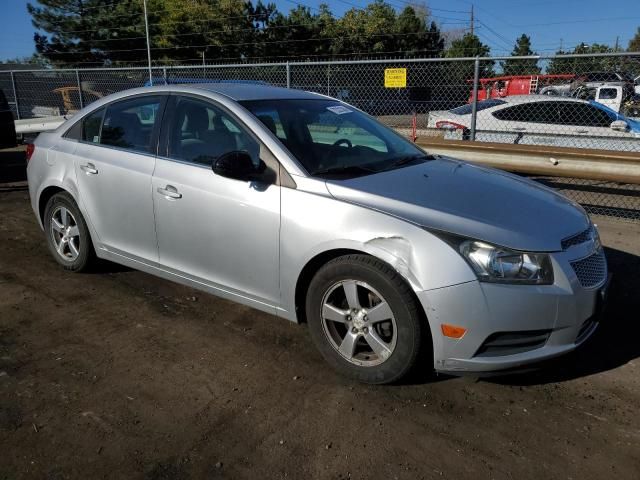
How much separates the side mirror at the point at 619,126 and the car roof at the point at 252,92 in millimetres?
8591

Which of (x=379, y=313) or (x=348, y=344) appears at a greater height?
(x=379, y=313)

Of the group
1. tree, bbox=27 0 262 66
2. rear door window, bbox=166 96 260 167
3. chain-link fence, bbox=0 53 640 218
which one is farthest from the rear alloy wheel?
tree, bbox=27 0 262 66

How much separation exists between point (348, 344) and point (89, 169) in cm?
257

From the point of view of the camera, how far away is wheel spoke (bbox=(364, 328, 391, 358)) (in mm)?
2848

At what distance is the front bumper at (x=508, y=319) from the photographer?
101 inches

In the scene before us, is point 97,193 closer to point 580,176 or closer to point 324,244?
point 324,244

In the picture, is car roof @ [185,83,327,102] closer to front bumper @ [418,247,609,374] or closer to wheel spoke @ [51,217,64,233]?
wheel spoke @ [51,217,64,233]

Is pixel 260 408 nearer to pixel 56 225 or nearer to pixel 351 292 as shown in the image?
pixel 351 292

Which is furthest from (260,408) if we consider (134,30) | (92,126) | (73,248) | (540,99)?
(134,30)

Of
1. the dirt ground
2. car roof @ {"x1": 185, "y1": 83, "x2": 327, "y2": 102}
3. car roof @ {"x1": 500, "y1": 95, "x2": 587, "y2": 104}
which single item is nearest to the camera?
the dirt ground

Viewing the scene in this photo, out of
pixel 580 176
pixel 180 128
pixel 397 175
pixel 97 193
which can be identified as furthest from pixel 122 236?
pixel 580 176

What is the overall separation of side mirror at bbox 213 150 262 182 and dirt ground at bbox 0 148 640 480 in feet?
3.66

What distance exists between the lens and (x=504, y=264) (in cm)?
259

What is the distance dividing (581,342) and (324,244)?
4.82 feet
